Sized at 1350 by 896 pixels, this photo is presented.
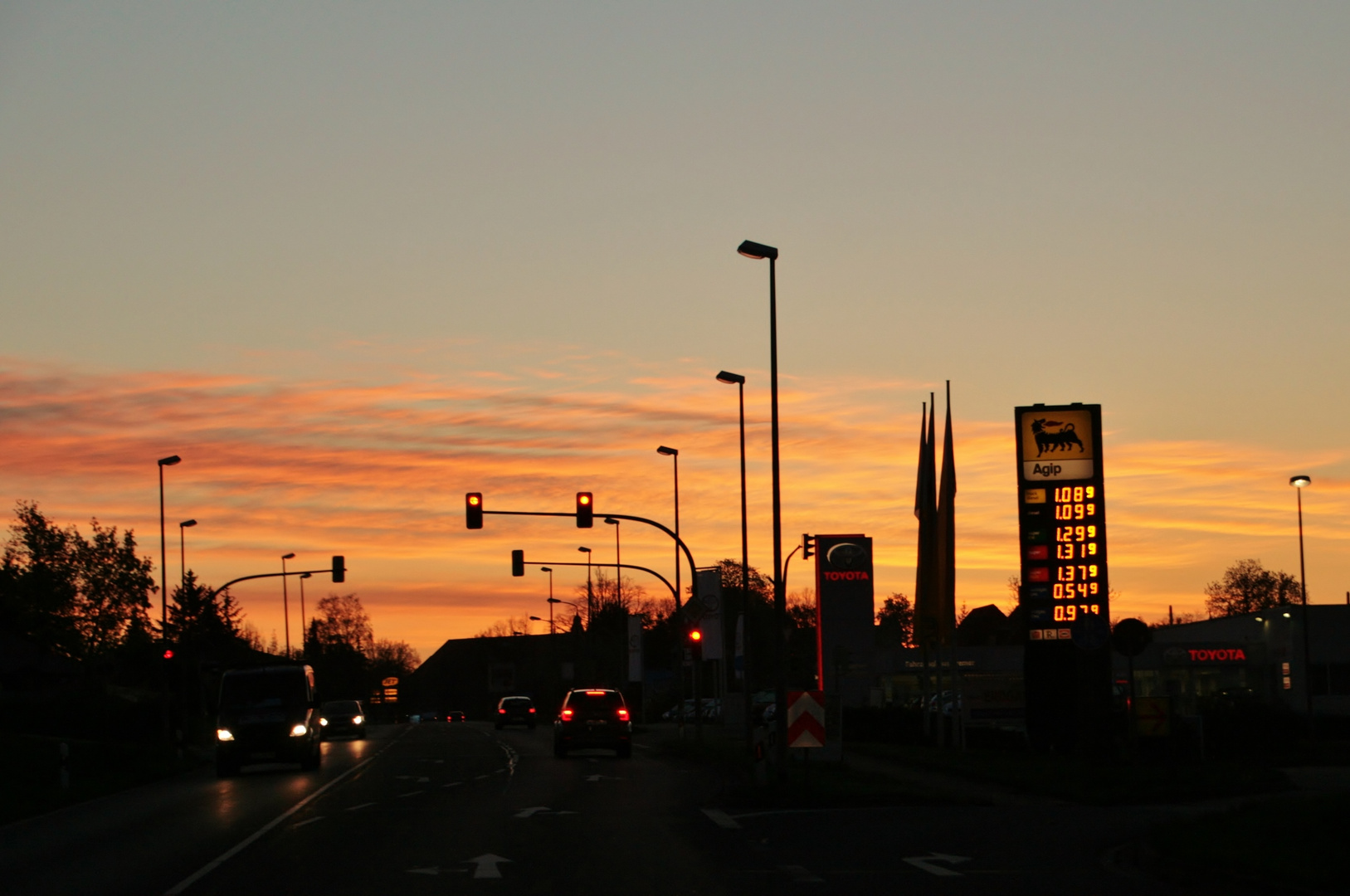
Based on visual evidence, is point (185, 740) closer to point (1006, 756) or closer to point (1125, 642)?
point (1006, 756)

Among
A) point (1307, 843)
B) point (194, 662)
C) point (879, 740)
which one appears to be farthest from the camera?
point (194, 662)

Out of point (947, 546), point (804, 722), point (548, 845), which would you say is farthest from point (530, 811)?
point (947, 546)

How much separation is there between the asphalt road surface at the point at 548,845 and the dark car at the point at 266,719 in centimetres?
586

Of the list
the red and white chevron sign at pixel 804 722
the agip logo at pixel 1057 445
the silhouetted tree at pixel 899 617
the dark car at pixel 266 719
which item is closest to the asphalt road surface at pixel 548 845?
the red and white chevron sign at pixel 804 722

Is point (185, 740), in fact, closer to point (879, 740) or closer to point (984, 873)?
→ point (879, 740)

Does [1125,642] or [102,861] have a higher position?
[1125,642]

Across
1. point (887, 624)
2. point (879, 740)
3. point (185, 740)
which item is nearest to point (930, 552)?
point (879, 740)

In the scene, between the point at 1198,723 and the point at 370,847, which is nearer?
the point at 370,847

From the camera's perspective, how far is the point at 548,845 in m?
16.5

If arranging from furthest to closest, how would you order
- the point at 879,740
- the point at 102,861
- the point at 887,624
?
the point at 887,624
the point at 879,740
the point at 102,861

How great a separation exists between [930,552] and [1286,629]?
41.4 m

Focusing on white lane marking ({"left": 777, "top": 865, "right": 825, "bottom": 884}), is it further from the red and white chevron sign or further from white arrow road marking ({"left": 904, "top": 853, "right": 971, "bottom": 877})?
the red and white chevron sign

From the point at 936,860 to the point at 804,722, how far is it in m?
8.27

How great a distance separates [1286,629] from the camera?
235ft
